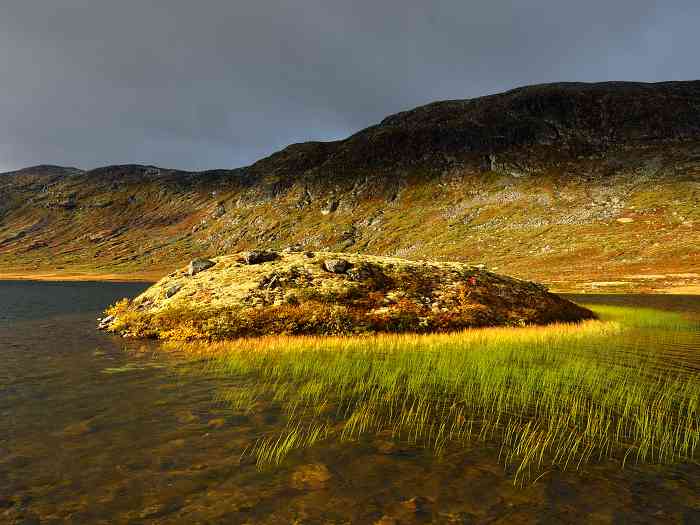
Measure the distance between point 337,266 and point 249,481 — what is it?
77.1 ft

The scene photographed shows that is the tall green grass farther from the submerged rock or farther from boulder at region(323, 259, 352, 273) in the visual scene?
boulder at region(323, 259, 352, 273)

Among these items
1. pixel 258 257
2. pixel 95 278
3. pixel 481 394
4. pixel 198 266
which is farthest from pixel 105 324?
pixel 95 278

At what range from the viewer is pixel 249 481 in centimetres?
780

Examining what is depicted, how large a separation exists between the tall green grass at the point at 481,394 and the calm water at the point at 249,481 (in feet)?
2.10

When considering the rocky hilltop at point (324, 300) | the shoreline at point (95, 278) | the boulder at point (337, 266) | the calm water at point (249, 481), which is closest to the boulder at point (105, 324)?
the rocky hilltop at point (324, 300)

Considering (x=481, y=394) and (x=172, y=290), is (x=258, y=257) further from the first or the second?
(x=481, y=394)

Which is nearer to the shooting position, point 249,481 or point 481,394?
point 249,481

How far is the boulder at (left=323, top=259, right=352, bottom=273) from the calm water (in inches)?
756

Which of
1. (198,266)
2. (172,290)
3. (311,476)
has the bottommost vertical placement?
(311,476)

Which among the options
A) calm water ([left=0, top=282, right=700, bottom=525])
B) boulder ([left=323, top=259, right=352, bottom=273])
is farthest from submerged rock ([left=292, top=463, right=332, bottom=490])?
boulder ([left=323, top=259, right=352, bottom=273])

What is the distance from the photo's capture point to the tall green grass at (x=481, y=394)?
9617 millimetres

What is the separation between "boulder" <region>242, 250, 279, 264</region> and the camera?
108 feet

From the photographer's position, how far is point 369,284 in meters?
30.0

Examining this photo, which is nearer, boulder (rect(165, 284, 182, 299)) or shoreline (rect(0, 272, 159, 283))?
boulder (rect(165, 284, 182, 299))
